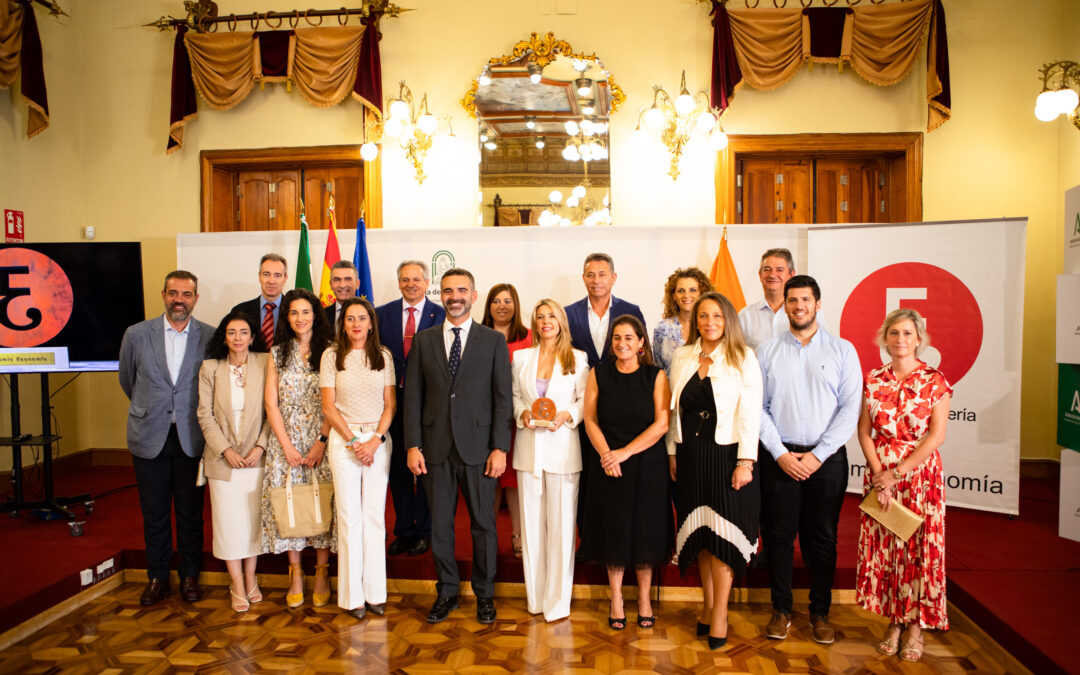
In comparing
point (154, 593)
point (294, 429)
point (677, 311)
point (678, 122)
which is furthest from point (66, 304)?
point (678, 122)

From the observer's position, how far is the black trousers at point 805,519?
2883 mm

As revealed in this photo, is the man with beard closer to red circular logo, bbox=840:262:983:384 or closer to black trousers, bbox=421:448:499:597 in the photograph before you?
black trousers, bbox=421:448:499:597

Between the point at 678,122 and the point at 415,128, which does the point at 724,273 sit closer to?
the point at 678,122

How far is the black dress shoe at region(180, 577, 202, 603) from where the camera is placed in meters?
3.42

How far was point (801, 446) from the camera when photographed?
288cm

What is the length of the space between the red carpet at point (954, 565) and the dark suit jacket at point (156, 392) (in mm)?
784

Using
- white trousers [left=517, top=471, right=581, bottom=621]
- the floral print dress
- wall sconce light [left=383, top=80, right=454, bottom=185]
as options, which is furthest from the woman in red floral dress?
wall sconce light [left=383, top=80, right=454, bottom=185]

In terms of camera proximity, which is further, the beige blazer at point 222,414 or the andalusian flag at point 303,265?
the andalusian flag at point 303,265

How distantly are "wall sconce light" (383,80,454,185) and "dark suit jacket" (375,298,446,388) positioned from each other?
2.31 m

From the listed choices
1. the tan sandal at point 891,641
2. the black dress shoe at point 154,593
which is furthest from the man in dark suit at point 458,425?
the tan sandal at point 891,641

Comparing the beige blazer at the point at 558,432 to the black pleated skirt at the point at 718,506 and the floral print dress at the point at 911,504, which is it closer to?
the black pleated skirt at the point at 718,506

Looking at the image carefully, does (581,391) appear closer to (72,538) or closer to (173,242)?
(72,538)

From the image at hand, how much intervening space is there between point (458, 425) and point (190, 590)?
70.1 inches

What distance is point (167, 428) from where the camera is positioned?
3330 mm
